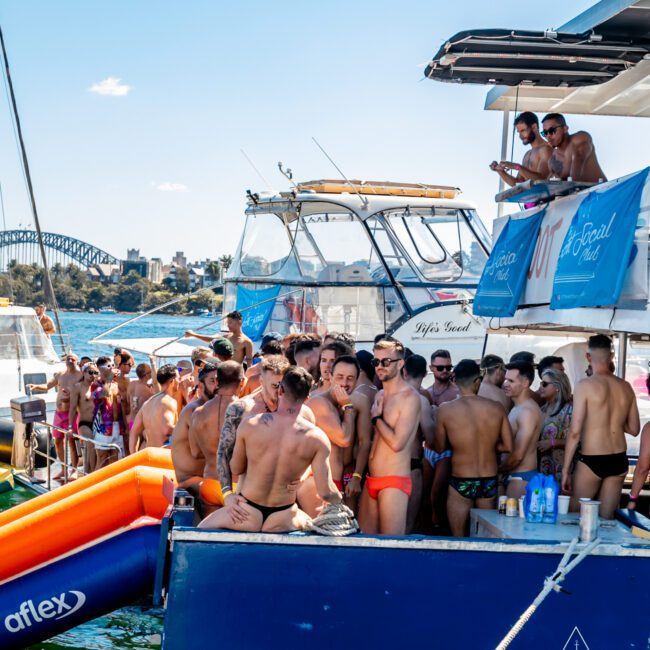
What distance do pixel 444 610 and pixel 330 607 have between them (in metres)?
0.70

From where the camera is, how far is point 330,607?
5805 millimetres

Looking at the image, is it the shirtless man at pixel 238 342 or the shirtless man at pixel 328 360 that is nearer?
the shirtless man at pixel 328 360

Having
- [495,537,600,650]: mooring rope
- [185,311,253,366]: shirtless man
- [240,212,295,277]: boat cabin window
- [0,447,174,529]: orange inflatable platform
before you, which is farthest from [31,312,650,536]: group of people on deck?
[240,212,295,277]: boat cabin window

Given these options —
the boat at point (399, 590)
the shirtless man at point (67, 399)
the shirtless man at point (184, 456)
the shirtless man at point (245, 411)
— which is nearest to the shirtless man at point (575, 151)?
the boat at point (399, 590)

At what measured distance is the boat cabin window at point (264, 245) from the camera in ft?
49.4

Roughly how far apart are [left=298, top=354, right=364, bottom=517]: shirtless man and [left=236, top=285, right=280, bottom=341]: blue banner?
27.2ft

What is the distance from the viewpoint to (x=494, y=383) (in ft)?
26.2

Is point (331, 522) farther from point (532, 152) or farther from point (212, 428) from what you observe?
point (532, 152)

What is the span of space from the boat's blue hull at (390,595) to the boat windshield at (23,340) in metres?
13.7

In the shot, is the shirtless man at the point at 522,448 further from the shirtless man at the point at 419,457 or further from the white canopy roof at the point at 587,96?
the white canopy roof at the point at 587,96

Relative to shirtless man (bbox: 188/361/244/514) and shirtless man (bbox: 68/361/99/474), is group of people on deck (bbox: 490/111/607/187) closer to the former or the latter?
shirtless man (bbox: 188/361/244/514)

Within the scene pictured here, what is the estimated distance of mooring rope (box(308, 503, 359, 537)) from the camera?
18.9 feet

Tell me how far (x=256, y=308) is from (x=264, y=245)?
1108 millimetres

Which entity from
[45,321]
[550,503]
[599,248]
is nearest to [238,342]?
[599,248]
